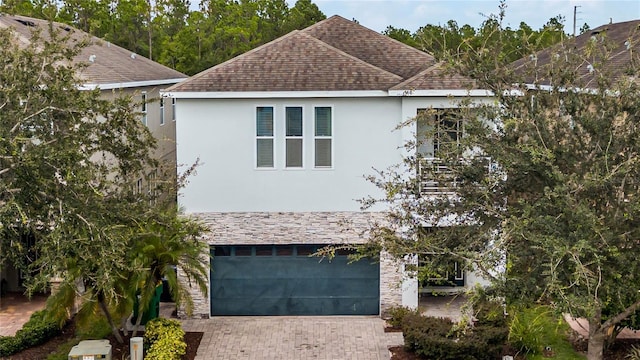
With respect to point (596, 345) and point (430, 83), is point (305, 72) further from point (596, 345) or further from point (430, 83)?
point (596, 345)

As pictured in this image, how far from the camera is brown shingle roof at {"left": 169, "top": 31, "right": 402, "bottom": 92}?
59.1 ft

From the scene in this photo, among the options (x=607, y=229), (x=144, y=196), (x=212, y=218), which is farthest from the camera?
(x=212, y=218)

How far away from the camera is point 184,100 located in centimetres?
1823

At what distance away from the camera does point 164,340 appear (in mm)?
15695

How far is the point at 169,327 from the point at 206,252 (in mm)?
2039

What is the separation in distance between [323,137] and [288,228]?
2532mm

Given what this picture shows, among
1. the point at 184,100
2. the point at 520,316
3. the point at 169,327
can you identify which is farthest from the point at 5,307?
the point at 520,316

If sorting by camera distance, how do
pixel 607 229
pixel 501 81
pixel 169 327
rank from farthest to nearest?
pixel 169 327
pixel 501 81
pixel 607 229

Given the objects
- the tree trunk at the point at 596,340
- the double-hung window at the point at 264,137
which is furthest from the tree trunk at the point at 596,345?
the double-hung window at the point at 264,137

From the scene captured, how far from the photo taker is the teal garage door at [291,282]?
19.1 meters

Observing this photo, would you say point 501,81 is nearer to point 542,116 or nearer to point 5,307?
point 542,116

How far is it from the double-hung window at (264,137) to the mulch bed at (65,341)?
4.60 metres

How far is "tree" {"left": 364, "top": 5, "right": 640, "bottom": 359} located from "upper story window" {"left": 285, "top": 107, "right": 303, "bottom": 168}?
5535 mm

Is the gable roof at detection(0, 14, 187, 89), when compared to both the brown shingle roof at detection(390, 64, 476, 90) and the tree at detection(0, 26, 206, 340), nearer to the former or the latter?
the tree at detection(0, 26, 206, 340)
